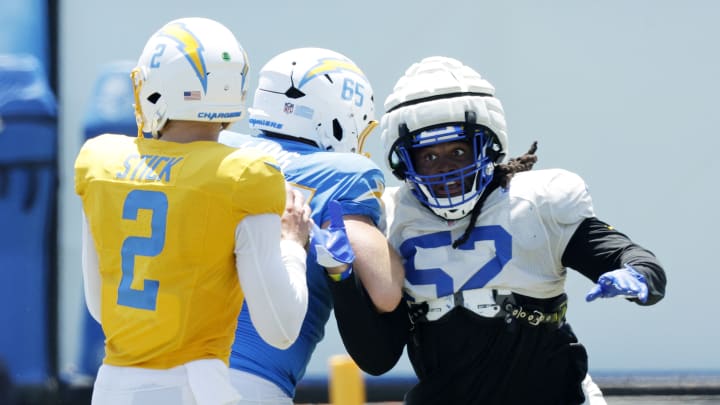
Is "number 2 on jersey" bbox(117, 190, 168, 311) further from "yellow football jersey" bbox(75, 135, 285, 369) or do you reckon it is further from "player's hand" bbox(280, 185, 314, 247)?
"player's hand" bbox(280, 185, 314, 247)

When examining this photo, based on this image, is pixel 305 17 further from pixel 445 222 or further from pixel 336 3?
pixel 445 222

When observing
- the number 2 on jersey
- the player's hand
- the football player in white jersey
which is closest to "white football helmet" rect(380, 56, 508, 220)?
the football player in white jersey

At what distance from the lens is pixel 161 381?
241 centimetres

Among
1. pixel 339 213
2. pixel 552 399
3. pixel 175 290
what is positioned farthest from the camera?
pixel 552 399

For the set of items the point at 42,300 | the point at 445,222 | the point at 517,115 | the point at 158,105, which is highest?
the point at 158,105

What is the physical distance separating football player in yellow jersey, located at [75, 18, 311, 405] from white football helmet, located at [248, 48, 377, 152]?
692mm

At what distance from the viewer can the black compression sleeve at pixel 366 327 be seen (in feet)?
9.35

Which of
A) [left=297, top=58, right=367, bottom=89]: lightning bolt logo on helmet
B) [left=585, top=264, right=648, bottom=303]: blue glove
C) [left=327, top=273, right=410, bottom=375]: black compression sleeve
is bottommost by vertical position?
[left=327, top=273, right=410, bottom=375]: black compression sleeve

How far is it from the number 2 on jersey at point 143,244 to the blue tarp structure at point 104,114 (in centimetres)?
366

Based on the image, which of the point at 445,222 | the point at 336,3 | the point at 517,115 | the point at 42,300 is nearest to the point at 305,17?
the point at 336,3

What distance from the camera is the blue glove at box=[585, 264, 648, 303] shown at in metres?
2.60

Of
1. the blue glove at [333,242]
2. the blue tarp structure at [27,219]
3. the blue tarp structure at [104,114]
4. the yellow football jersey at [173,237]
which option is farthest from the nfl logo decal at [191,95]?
the blue tarp structure at [27,219]

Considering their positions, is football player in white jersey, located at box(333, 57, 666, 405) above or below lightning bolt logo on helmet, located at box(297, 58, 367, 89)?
below

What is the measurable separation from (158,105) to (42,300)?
391cm
